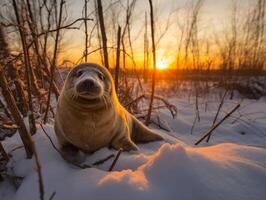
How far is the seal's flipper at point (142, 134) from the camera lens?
2701 mm

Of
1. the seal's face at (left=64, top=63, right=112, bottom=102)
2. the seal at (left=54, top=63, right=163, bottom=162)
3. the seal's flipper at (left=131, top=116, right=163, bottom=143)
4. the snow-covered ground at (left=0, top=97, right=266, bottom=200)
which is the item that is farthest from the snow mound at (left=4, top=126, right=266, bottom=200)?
the seal's flipper at (left=131, top=116, right=163, bottom=143)

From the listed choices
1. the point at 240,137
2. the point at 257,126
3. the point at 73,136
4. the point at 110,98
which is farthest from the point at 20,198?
the point at 257,126

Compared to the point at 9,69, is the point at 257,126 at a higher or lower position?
lower

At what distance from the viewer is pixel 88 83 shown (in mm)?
1756

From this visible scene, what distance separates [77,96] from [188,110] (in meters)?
3.50

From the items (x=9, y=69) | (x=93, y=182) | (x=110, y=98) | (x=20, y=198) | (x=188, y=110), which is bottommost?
(x=188, y=110)

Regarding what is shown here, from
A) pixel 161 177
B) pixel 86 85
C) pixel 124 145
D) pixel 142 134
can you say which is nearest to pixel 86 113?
pixel 86 85

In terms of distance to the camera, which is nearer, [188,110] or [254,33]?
[188,110]

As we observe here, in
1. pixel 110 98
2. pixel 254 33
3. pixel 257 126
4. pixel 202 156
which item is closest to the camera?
pixel 202 156

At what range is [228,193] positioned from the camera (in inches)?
46.3

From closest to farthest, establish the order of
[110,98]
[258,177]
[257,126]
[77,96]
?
[258,177] < [77,96] < [110,98] < [257,126]

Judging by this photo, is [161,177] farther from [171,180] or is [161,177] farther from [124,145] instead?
→ [124,145]

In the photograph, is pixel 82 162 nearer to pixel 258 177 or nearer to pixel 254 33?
pixel 258 177

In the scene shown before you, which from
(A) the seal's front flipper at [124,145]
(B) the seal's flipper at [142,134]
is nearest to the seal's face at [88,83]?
(A) the seal's front flipper at [124,145]
